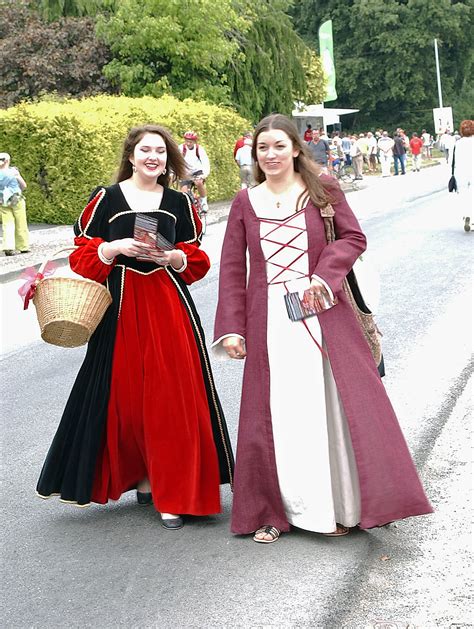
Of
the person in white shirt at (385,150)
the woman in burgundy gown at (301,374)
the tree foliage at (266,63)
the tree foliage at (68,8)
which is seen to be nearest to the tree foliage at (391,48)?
the person in white shirt at (385,150)

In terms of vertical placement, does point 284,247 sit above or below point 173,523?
above

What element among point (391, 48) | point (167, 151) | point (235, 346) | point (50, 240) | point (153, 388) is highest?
point (391, 48)

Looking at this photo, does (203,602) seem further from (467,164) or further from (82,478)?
(467,164)

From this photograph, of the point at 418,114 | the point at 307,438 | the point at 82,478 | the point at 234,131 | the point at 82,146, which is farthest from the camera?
the point at 418,114

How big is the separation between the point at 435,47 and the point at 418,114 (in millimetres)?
8141

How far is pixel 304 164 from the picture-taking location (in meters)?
5.01

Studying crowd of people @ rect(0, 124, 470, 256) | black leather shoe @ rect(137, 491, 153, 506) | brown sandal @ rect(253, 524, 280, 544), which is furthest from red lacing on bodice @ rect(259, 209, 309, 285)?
black leather shoe @ rect(137, 491, 153, 506)

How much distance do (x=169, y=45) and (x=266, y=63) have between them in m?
4.78

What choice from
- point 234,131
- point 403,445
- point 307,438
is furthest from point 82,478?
point 234,131

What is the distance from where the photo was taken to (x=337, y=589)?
14.4ft

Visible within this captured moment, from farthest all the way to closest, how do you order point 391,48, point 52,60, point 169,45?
point 391,48 < point 52,60 < point 169,45

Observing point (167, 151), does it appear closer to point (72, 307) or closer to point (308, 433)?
point (72, 307)

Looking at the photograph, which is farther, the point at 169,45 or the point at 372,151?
the point at 372,151

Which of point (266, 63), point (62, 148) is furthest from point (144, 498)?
point (266, 63)
